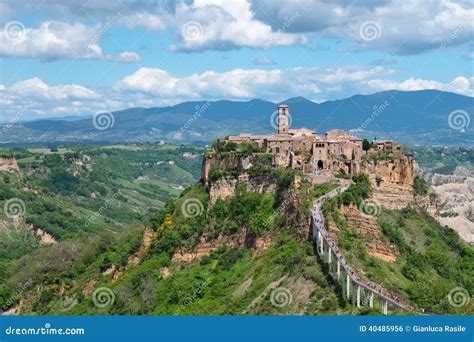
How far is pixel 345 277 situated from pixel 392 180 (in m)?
19.1

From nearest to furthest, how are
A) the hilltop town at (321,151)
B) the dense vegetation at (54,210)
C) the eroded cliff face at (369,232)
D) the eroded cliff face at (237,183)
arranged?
1. the eroded cliff face at (369,232)
2. the eroded cliff face at (237,183)
3. the hilltop town at (321,151)
4. the dense vegetation at (54,210)

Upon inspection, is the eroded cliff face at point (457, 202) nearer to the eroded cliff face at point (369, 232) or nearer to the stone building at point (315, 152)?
the stone building at point (315, 152)

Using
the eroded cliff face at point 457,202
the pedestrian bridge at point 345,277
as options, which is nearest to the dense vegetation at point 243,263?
the pedestrian bridge at point 345,277

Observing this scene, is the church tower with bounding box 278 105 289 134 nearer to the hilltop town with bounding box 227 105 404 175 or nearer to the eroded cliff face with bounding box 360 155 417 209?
the hilltop town with bounding box 227 105 404 175

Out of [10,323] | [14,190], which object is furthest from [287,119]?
[14,190]

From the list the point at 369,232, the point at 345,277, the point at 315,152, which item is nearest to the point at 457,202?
the point at 315,152

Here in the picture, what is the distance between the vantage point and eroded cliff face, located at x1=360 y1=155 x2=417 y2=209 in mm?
62281

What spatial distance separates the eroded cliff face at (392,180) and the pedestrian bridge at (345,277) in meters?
7.65

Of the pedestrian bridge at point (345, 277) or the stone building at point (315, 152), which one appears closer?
the pedestrian bridge at point (345, 277)

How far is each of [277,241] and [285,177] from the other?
5371 millimetres

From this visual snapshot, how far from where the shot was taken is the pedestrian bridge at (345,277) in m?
44.3

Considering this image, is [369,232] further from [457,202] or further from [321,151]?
[457,202]

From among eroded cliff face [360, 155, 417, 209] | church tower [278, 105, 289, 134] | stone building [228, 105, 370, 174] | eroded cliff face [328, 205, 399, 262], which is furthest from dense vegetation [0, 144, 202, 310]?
eroded cliff face [328, 205, 399, 262]

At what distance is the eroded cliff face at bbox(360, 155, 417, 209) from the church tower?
36.6ft
